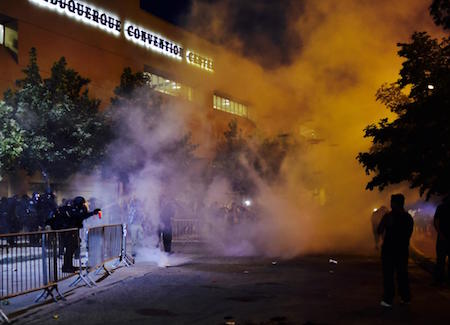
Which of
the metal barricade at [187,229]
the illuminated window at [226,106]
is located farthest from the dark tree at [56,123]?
the illuminated window at [226,106]

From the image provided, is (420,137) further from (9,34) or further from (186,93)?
(186,93)

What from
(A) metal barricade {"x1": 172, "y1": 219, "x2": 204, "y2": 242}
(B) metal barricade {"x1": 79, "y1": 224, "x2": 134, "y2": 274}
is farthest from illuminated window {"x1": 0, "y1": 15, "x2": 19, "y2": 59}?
Answer: (B) metal barricade {"x1": 79, "y1": 224, "x2": 134, "y2": 274}

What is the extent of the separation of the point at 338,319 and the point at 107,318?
2.50m

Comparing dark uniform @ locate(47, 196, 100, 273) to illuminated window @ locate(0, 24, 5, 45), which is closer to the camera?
dark uniform @ locate(47, 196, 100, 273)

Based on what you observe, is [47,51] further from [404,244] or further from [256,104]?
[404,244]

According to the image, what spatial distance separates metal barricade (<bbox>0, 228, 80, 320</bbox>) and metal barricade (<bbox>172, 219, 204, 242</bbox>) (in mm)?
9616

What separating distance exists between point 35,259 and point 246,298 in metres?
2.94

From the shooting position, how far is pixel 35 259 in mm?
7453

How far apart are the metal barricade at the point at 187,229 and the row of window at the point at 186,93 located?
516 inches

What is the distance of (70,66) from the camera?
81.6ft

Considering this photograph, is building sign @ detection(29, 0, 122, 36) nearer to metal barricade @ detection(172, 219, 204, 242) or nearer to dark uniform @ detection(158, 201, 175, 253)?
metal barricade @ detection(172, 219, 204, 242)

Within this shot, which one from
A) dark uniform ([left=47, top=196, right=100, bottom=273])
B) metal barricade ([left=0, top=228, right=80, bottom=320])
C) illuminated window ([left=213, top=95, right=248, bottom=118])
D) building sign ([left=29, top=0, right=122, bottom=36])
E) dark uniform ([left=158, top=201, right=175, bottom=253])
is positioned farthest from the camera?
illuminated window ([left=213, top=95, right=248, bottom=118])

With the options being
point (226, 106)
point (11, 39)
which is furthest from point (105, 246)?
point (226, 106)

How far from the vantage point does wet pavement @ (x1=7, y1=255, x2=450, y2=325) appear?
5.88 metres
